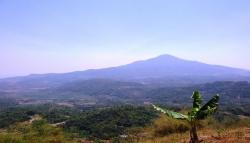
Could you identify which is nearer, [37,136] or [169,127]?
[37,136]

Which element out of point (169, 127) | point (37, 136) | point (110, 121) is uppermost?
point (37, 136)

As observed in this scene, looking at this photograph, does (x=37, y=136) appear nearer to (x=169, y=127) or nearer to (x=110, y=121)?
(x=169, y=127)

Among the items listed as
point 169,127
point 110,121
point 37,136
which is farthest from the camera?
point 110,121

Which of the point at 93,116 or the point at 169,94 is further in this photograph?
the point at 169,94

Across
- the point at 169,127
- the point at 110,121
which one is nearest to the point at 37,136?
the point at 169,127

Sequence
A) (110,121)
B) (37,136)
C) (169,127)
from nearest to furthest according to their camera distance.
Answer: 1. (37,136)
2. (169,127)
3. (110,121)

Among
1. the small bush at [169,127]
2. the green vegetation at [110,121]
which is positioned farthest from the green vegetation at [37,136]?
the green vegetation at [110,121]

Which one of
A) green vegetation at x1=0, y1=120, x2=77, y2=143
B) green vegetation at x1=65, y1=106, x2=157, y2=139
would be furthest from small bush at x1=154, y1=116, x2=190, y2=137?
green vegetation at x1=65, y1=106, x2=157, y2=139

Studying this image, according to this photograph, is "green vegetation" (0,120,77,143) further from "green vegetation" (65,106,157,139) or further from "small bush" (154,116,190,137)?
"green vegetation" (65,106,157,139)

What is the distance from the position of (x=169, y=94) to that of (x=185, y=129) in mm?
119016

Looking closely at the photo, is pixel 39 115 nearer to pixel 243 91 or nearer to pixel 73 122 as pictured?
pixel 73 122

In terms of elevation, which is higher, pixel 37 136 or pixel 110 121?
pixel 37 136

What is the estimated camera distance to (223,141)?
13.7m

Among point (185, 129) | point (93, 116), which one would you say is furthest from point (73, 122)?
point (185, 129)
